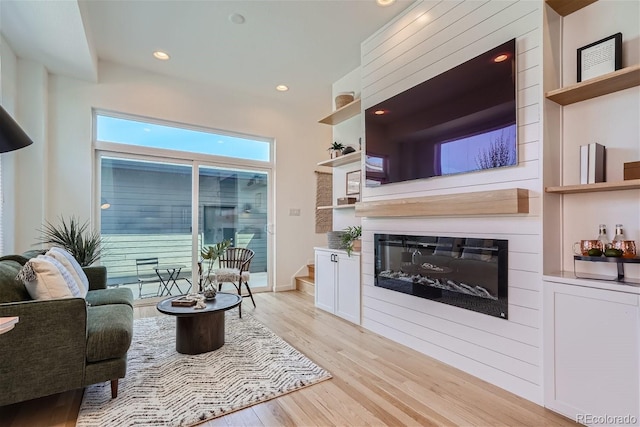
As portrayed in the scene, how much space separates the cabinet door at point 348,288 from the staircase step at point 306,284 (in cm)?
124

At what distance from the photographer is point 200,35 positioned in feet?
11.5

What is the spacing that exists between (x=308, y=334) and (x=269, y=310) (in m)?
1.02

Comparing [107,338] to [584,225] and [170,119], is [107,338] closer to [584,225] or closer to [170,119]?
[584,225]

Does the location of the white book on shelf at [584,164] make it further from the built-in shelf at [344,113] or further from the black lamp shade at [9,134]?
the black lamp shade at [9,134]

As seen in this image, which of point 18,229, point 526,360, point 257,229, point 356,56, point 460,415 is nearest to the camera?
point 460,415

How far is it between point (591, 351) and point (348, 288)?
2244mm

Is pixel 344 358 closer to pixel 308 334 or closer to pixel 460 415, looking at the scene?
pixel 308 334

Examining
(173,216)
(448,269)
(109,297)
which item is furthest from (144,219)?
(448,269)

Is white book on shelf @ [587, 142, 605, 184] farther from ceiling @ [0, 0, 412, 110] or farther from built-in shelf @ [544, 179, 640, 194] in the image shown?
ceiling @ [0, 0, 412, 110]

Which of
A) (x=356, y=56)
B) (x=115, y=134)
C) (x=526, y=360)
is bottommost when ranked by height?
(x=526, y=360)

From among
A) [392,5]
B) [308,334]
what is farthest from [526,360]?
[392,5]

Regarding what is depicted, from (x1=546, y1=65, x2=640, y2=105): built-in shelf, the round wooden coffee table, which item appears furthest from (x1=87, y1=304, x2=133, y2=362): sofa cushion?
(x1=546, y1=65, x2=640, y2=105): built-in shelf

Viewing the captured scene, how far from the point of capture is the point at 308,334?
10.7 feet

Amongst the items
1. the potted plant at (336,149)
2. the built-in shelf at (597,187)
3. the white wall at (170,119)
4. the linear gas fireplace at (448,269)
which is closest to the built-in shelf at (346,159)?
the potted plant at (336,149)
